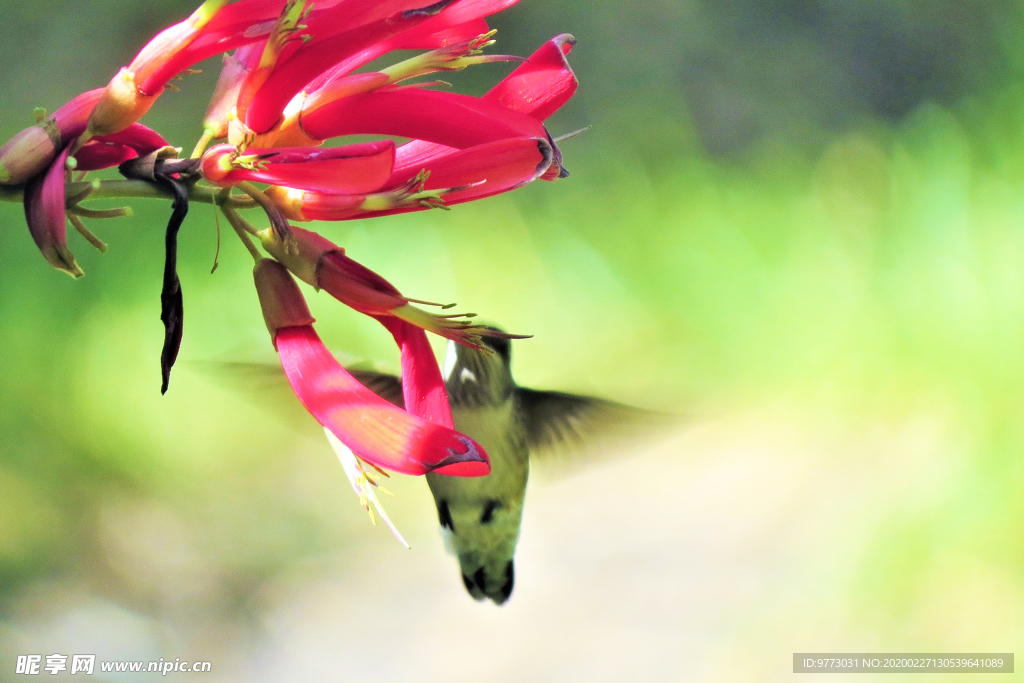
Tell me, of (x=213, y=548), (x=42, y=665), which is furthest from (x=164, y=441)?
(x=42, y=665)

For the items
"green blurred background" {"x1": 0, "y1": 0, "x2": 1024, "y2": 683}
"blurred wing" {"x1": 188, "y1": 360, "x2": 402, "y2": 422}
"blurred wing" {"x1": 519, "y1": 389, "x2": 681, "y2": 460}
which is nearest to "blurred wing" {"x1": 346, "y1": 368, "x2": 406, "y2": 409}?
"blurred wing" {"x1": 188, "y1": 360, "x2": 402, "y2": 422}

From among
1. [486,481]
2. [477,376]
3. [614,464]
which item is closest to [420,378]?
[477,376]

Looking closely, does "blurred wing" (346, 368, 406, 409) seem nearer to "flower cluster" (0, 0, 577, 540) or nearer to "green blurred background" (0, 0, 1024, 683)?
"flower cluster" (0, 0, 577, 540)

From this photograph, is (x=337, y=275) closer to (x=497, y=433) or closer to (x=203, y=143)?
(x=203, y=143)

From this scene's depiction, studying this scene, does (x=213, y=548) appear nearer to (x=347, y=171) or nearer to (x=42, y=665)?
(x=42, y=665)

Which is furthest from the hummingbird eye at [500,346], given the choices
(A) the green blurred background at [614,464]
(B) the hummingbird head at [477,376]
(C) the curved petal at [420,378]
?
(A) the green blurred background at [614,464]

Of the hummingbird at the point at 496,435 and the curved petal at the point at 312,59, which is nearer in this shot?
the curved petal at the point at 312,59

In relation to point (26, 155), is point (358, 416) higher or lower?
lower

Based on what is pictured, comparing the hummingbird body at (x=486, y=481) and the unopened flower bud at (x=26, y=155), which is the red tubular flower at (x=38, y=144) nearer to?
the unopened flower bud at (x=26, y=155)
